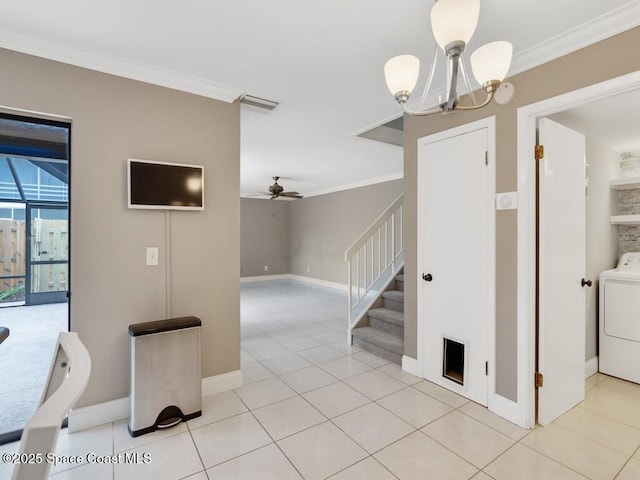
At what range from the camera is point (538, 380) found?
2.14 m

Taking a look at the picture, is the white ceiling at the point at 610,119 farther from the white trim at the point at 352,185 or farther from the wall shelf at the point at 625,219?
the white trim at the point at 352,185

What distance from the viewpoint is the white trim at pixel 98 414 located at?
6.81 ft

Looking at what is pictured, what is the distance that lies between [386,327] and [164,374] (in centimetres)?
237

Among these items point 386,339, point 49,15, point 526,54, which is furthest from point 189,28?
point 386,339

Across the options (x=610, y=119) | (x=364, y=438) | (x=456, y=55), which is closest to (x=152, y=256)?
(x=364, y=438)

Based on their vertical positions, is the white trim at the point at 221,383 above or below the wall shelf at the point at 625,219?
below

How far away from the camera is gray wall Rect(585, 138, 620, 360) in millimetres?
2886

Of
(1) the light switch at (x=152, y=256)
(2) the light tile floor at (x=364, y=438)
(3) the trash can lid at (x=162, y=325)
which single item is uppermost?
(1) the light switch at (x=152, y=256)

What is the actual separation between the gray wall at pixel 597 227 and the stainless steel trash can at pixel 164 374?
3432mm

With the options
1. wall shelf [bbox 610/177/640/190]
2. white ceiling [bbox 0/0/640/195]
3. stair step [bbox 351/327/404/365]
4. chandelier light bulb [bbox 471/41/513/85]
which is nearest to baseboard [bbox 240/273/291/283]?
stair step [bbox 351/327/404/365]

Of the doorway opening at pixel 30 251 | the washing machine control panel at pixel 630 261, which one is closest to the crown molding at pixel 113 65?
the doorway opening at pixel 30 251

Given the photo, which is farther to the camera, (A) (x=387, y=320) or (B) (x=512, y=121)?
(A) (x=387, y=320)

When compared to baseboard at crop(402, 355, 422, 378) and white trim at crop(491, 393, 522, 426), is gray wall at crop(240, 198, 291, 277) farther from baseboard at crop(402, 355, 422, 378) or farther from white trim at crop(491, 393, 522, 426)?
white trim at crop(491, 393, 522, 426)

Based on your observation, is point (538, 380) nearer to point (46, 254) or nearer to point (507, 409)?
point (507, 409)
